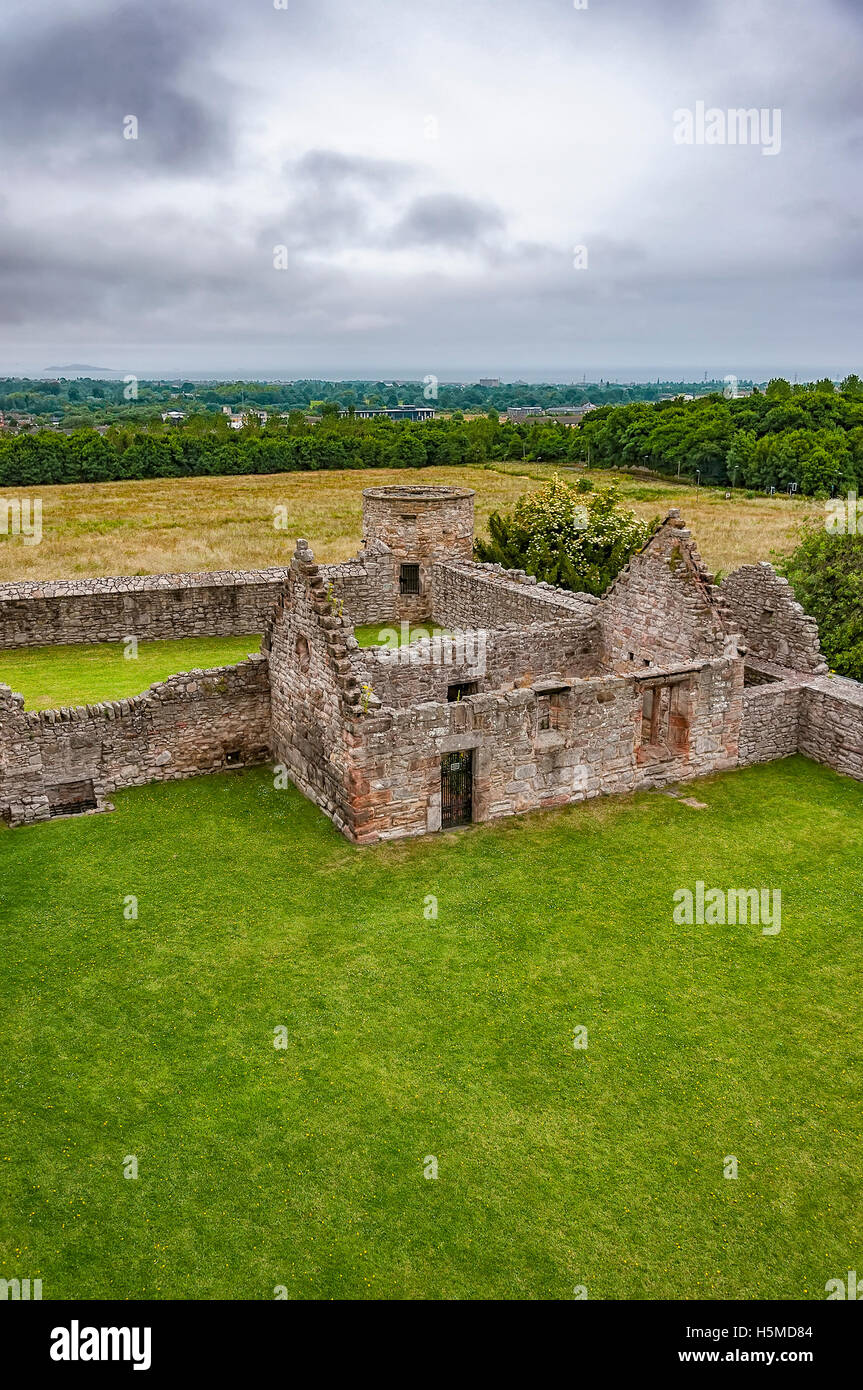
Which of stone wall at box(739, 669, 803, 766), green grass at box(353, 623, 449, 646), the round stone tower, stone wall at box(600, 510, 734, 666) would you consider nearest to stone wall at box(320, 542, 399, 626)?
the round stone tower

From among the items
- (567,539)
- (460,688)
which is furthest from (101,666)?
(567,539)

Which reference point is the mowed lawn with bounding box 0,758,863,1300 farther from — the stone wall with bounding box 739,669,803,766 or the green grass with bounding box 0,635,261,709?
the green grass with bounding box 0,635,261,709

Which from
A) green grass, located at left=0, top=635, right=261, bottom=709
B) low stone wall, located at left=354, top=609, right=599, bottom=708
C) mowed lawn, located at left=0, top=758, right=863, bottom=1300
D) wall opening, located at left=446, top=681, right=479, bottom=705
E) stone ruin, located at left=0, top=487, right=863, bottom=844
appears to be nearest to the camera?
mowed lawn, located at left=0, top=758, right=863, bottom=1300

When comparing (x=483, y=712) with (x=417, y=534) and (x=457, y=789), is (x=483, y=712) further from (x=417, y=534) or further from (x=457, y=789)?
(x=417, y=534)

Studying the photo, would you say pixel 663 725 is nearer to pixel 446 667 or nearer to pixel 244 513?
pixel 446 667

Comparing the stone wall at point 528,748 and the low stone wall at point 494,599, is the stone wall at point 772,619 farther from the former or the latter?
the low stone wall at point 494,599

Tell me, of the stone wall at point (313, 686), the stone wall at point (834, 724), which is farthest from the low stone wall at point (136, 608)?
the stone wall at point (834, 724)

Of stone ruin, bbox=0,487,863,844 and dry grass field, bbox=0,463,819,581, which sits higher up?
dry grass field, bbox=0,463,819,581

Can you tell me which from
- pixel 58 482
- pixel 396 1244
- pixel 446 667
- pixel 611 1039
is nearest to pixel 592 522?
pixel 446 667
